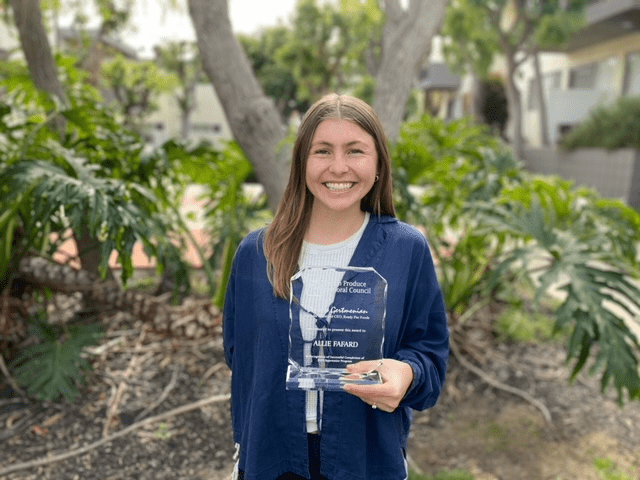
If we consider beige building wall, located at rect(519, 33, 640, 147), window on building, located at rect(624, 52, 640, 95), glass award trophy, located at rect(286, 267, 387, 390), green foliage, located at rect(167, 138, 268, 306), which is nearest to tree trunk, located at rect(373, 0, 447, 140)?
green foliage, located at rect(167, 138, 268, 306)

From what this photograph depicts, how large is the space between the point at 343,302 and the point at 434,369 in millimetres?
319

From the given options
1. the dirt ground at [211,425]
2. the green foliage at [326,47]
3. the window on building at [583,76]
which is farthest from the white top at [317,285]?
the window on building at [583,76]

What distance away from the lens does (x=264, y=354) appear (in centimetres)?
138

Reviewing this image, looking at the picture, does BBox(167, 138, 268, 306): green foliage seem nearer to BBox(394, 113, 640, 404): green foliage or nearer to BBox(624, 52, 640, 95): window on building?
BBox(394, 113, 640, 404): green foliage

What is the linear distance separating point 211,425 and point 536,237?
1994mm

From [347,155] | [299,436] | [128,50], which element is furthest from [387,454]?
[128,50]

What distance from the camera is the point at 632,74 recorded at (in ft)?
50.7

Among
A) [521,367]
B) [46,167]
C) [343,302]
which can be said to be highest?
[46,167]

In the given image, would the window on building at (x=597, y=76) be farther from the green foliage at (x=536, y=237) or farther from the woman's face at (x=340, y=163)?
the woman's face at (x=340, y=163)

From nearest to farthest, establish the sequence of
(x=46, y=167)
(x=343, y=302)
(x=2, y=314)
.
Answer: (x=343, y=302), (x=46, y=167), (x=2, y=314)

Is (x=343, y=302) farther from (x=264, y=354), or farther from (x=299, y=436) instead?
(x=299, y=436)

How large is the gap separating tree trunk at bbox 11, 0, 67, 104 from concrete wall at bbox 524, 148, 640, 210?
1039 cm

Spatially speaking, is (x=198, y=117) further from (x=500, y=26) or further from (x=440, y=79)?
(x=500, y=26)

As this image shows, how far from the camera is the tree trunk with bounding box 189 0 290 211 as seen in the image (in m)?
3.64
